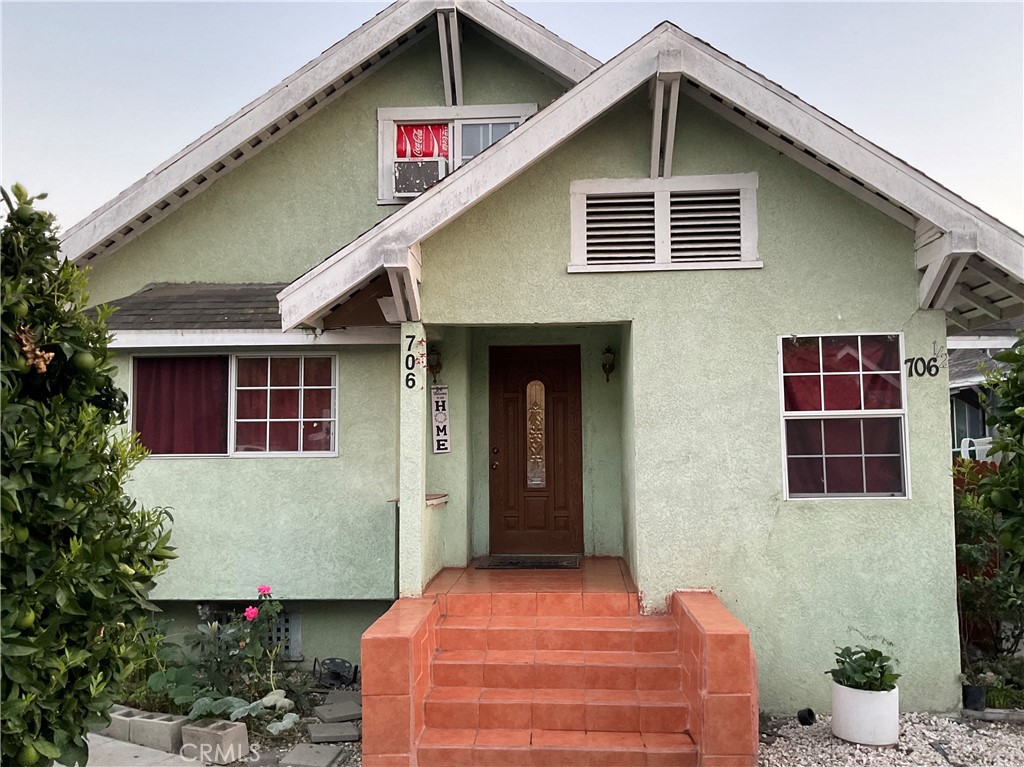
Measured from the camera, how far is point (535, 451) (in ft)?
32.0

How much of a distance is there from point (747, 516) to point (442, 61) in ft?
20.4

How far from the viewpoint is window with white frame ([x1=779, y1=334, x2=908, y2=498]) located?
7.38m

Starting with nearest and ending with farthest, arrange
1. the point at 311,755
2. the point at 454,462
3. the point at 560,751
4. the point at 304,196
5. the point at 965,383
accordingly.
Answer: the point at 560,751, the point at 311,755, the point at 454,462, the point at 304,196, the point at 965,383

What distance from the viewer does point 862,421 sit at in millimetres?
7430

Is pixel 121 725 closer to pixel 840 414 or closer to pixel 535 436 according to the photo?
pixel 535 436

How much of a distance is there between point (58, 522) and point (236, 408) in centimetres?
515

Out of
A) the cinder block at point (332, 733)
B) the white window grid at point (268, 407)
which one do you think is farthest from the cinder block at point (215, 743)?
the white window grid at point (268, 407)

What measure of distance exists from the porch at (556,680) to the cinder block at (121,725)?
256 cm

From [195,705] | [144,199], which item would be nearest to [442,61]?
[144,199]

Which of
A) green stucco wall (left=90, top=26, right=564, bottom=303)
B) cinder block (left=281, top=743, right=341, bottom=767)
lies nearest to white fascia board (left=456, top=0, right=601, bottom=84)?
green stucco wall (left=90, top=26, right=564, bottom=303)

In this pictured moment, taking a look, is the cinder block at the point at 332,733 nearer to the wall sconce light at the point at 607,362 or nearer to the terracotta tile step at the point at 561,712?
the terracotta tile step at the point at 561,712

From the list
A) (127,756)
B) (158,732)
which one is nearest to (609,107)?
(158,732)

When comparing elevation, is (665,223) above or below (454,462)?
above

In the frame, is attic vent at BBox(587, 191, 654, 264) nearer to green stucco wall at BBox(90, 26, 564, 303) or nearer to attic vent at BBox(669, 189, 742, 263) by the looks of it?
attic vent at BBox(669, 189, 742, 263)
